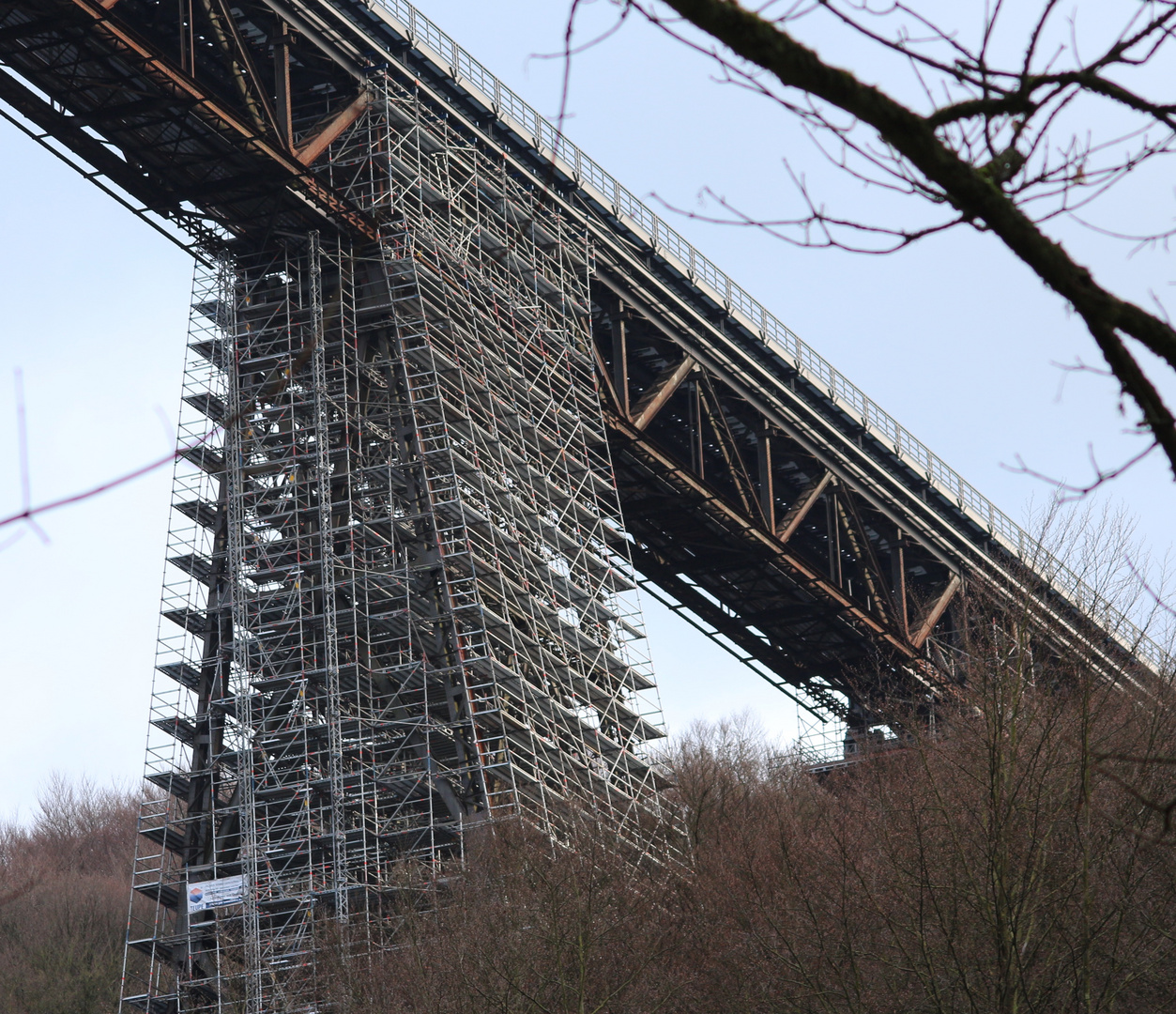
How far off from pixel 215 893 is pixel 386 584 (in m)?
7.68

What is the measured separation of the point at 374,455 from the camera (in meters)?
40.9

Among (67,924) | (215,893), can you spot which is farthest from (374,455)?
(67,924)

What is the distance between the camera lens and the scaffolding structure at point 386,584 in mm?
35125

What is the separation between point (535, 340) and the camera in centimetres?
4503

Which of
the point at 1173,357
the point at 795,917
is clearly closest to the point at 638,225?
the point at 795,917

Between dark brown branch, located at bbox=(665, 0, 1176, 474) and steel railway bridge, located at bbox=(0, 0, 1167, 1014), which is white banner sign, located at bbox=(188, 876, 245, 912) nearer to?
steel railway bridge, located at bbox=(0, 0, 1167, 1014)

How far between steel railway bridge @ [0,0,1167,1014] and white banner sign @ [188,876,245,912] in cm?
10

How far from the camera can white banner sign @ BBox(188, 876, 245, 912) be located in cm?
3462

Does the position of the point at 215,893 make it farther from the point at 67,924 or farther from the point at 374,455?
the point at 67,924

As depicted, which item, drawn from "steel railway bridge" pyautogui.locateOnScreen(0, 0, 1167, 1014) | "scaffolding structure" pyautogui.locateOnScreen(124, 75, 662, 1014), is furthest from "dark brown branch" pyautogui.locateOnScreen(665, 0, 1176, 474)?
"scaffolding structure" pyautogui.locateOnScreen(124, 75, 662, 1014)

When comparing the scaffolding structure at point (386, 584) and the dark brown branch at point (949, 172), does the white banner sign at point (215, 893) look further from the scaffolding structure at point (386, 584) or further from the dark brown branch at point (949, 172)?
the dark brown branch at point (949, 172)

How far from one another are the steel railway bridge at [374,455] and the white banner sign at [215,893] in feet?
0.34

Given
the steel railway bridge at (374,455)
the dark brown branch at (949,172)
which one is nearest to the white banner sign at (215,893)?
the steel railway bridge at (374,455)

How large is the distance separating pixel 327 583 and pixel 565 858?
8916 mm
